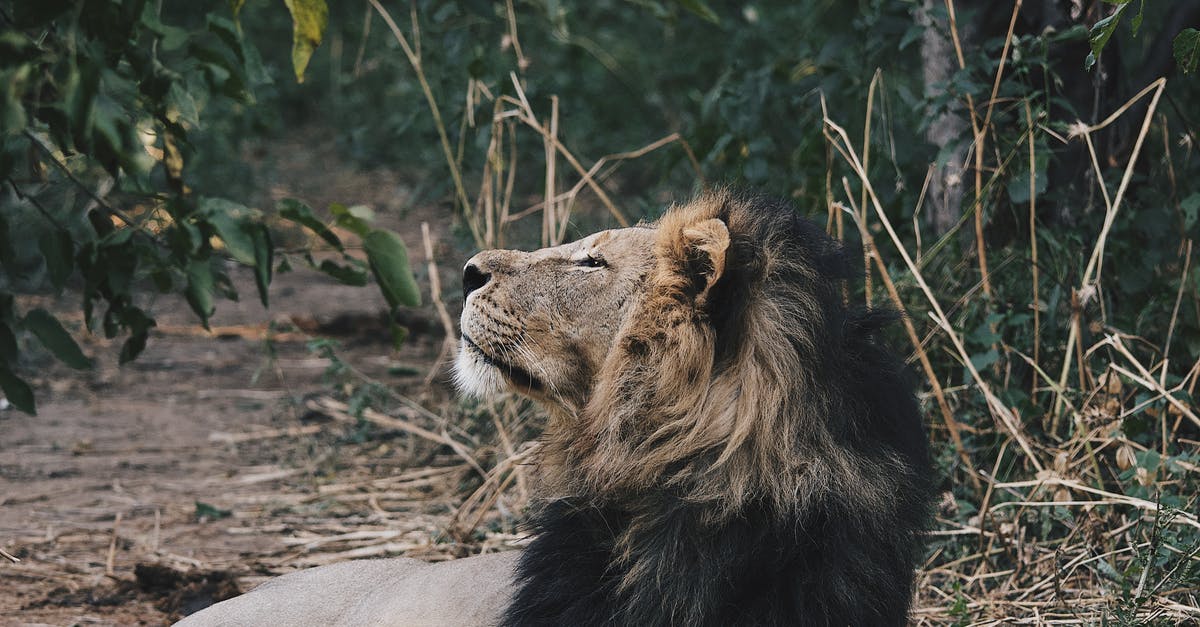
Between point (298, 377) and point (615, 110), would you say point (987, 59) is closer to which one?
point (298, 377)

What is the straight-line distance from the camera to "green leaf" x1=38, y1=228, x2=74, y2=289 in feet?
9.09

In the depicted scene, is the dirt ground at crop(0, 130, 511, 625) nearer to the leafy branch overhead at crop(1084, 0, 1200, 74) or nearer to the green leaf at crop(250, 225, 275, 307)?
the green leaf at crop(250, 225, 275, 307)

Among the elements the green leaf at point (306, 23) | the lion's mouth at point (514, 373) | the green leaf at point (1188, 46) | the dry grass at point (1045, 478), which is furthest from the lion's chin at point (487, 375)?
the green leaf at point (1188, 46)

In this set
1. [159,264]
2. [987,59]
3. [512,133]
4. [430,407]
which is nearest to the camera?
[159,264]

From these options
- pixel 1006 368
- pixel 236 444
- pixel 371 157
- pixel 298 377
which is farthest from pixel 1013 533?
pixel 371 157

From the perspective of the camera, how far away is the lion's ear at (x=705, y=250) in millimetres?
2434

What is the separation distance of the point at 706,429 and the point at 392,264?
2.68 feet

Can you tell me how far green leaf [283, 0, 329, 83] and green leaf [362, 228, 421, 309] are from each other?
27.8 inches

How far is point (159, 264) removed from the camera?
2967mm

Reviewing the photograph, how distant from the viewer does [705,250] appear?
2.47 metres

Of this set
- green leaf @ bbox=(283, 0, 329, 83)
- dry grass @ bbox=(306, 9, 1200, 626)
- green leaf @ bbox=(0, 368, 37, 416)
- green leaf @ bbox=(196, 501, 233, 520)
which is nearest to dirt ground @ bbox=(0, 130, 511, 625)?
green leaf @ bbox=(196, 501, 233, 520)

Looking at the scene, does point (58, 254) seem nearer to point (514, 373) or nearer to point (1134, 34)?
point (514, 373)

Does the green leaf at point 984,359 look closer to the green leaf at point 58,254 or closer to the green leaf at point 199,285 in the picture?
the green leaf at point 199,285

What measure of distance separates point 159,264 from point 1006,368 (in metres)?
2.57
